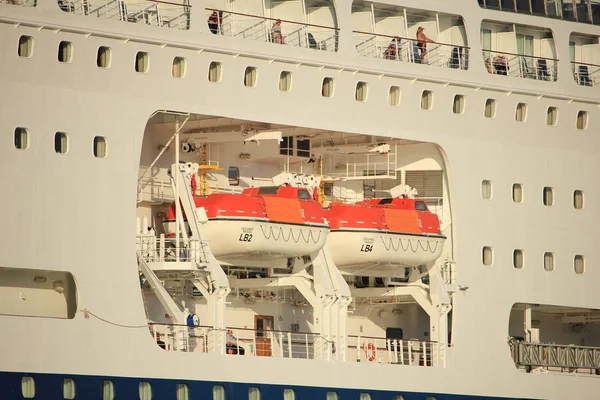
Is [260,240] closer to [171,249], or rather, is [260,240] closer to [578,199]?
[171,249]

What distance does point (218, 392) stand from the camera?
32.6 m

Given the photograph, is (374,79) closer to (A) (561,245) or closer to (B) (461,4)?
(B) (461,4)

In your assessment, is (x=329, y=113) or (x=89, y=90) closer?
(x=89, y=90)

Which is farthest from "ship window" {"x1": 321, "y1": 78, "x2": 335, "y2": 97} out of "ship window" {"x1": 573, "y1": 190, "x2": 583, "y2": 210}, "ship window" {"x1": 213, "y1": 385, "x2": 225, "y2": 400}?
"ship window" {"x1": 573, "y1": 190, "x2": 583, "y2": 210}

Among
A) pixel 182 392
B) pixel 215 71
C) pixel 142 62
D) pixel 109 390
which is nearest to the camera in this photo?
pixel 109 390

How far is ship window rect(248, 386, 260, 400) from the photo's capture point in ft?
108

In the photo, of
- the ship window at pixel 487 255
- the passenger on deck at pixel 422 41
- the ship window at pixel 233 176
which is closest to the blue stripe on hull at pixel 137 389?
the ship window at pixel 487 255

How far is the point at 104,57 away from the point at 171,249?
14.2 ft

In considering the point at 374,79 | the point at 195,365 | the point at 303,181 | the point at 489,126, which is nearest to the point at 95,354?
the point at 195,365

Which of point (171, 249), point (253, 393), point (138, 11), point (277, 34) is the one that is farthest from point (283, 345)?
point (138, 11)

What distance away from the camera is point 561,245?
3897cm

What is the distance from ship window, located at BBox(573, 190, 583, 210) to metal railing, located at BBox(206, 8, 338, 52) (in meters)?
7.71

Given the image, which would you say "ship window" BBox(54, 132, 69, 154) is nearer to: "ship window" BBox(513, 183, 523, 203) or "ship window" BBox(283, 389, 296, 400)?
"ship window" BBox(283, 389, 296, 400)

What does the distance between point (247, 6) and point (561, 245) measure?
969 centimetres
